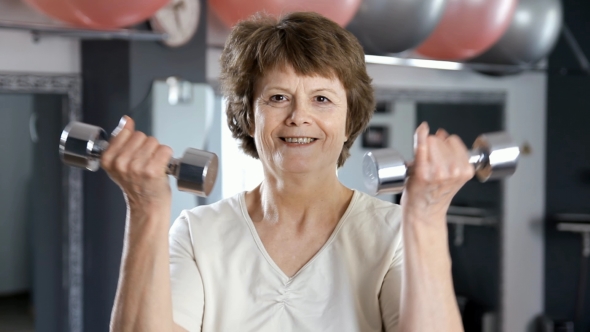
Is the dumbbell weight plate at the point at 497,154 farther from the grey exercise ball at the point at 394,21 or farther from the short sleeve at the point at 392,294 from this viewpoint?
the grey exercise ball at the point at 394,21

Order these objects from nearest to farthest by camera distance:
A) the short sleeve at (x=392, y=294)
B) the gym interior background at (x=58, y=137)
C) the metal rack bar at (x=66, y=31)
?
the short sleeve at (x=392, y=294) → the metal rack bar at (x=66, y=31) → the gym interior background at (x=58, y=137)

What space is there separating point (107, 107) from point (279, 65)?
1.59 meters

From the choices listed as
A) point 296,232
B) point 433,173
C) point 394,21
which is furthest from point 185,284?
point 394,21

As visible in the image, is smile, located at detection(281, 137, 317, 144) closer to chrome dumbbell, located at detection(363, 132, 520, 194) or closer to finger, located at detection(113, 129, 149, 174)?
chrome dumbbell, located at detection(363, 132, 520, 194)

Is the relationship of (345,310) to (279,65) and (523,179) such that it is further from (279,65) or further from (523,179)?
(523,179)

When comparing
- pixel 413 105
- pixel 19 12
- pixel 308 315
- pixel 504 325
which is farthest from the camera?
pixel 504 325

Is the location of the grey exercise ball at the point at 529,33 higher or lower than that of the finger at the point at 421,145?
higher

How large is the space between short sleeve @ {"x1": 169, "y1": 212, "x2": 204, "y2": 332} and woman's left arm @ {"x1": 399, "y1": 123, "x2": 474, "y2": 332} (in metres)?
0.36

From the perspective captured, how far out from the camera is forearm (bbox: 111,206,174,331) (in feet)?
3.73

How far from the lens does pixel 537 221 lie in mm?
4598

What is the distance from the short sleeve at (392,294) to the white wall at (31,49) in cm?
177

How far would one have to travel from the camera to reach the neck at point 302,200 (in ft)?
4.31

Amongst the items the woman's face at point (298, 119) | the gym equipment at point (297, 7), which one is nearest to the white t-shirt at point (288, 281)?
the woman's face at point (298, 119)

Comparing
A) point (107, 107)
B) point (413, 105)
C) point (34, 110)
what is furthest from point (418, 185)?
point (413, 105)
